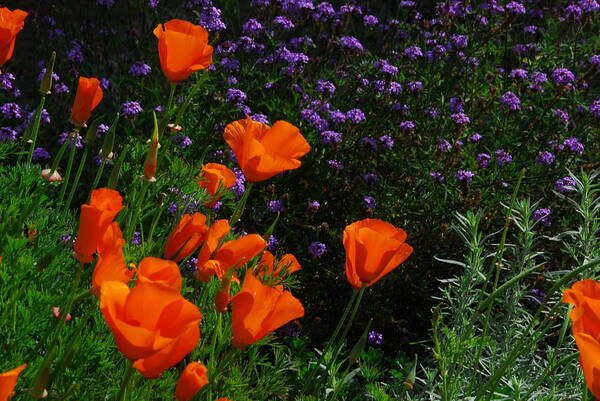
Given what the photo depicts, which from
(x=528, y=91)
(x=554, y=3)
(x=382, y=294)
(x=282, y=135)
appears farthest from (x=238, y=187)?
(x=554, y=3)

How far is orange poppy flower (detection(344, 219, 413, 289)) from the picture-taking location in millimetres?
1439

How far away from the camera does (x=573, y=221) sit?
375cm

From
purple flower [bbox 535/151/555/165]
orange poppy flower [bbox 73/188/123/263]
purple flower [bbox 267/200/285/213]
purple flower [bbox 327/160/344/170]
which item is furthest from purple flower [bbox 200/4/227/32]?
orange poppy flower [bbox 73/188/123/263]

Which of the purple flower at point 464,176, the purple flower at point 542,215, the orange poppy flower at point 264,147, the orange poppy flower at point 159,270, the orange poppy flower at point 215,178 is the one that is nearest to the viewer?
the orange poppy flower at point 159,270

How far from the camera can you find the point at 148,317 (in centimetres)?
100

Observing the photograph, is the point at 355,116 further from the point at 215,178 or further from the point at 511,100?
the point at 215,178

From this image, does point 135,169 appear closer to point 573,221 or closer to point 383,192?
point 383,192

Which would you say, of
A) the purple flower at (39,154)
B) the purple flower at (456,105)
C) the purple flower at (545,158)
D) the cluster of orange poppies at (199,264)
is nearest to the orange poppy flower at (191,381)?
the cluster of orange poppies at (199,264)

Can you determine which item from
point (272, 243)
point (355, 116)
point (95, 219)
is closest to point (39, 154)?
point (272, 243)

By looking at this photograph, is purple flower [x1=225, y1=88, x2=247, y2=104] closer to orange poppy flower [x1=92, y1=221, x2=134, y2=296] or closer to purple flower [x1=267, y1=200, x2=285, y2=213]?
purple flower [x1=267, y1=200, x2=285, y2=213]

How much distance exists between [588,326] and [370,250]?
16.6 inches

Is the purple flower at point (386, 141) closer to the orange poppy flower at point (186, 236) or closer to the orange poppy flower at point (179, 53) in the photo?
the orange poppy flower at point (179, 53)

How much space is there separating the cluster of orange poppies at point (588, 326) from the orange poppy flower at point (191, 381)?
530mm

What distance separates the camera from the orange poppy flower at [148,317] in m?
0.97
